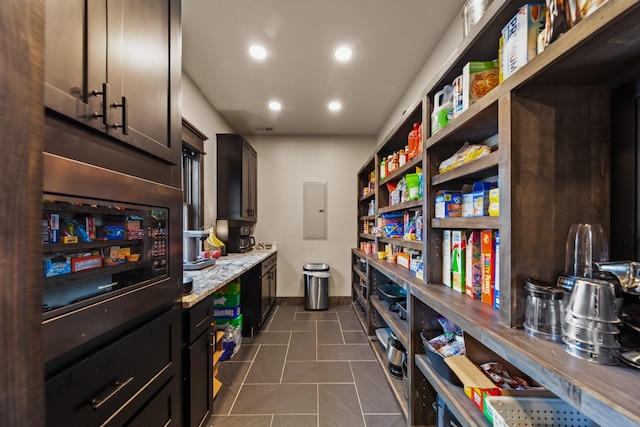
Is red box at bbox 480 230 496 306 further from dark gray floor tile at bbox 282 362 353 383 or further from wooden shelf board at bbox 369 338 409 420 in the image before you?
dark gray floor tile at bbox 282 362 353 383


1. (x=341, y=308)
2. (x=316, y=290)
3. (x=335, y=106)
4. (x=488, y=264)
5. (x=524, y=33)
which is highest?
(x=335, y=106)

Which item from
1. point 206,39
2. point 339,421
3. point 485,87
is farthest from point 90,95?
point 339,421

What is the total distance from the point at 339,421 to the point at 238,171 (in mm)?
2796

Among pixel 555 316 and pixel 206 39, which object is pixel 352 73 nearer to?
pixel 206 39

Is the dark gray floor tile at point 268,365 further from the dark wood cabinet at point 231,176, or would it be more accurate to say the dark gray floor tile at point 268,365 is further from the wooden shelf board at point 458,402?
the dark wood cabinet at point 231,176

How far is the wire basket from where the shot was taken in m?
0.84

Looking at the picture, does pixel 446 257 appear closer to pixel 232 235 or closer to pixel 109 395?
pixel 109 395

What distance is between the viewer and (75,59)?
2.36ft

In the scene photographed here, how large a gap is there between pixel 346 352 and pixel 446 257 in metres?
1.63

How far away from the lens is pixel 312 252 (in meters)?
4.27

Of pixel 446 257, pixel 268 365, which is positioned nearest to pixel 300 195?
pixel 268 365

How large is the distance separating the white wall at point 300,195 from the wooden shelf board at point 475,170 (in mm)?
→ 2841

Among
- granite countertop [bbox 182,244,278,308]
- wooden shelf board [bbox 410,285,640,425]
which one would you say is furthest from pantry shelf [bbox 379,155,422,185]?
granite countertop [bbox 182,244,278,308]

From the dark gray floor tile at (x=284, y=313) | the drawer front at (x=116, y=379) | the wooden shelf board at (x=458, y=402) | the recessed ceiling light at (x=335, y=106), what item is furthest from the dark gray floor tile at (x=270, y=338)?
the recessed ceiling light at (x=335, y=106)
